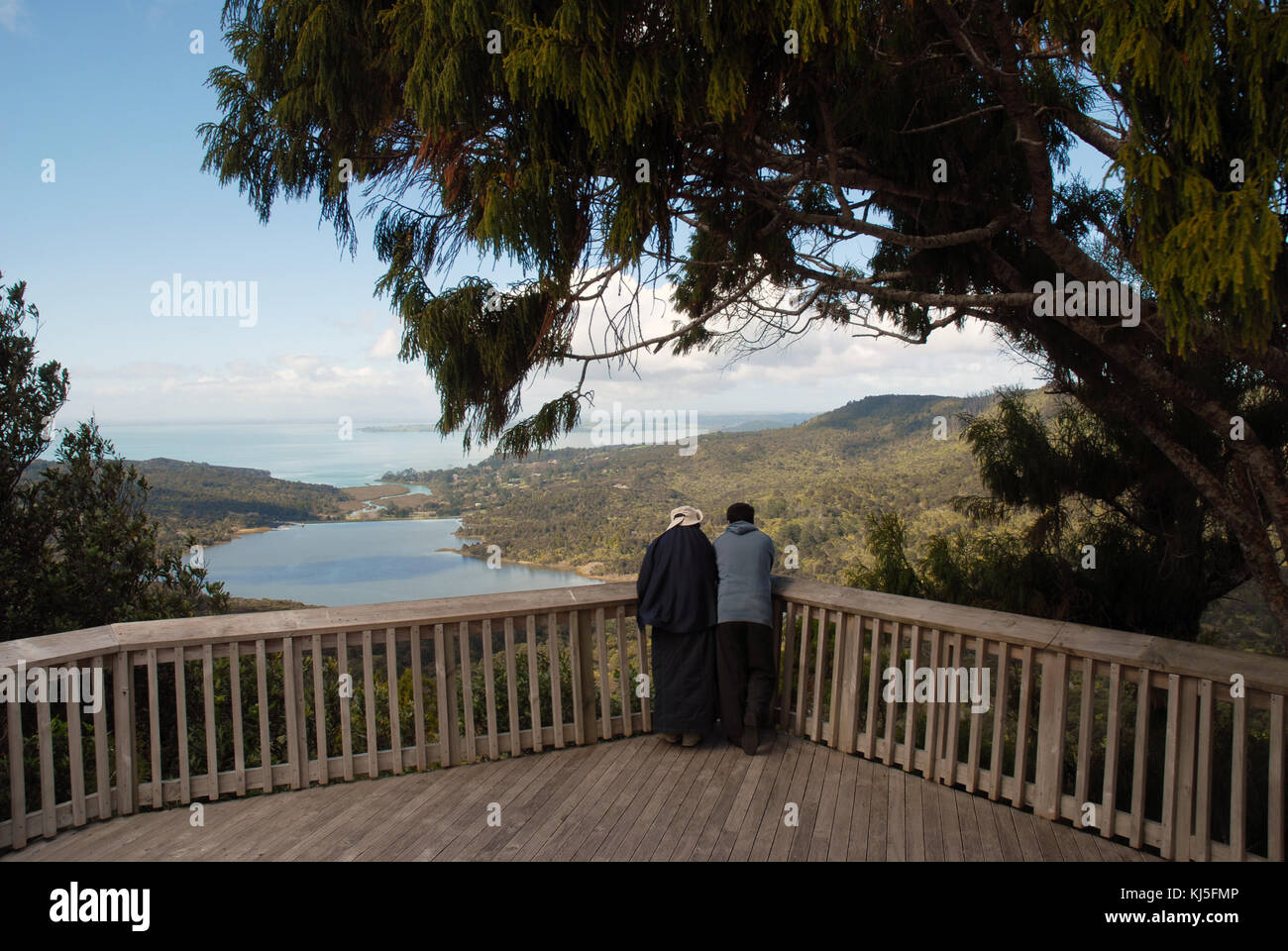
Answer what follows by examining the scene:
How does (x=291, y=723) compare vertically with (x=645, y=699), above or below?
above

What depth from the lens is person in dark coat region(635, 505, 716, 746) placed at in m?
4.09

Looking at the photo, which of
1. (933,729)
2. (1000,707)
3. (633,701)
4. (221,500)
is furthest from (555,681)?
(221,500)

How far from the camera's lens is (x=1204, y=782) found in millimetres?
2791

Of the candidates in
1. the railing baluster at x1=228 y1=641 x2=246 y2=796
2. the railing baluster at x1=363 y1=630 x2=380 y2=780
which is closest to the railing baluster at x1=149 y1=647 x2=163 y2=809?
the railing baluster at x1=228 y1=641 x2=246 y2=796

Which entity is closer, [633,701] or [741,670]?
[741,670]

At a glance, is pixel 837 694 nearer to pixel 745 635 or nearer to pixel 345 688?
pixel 745 635

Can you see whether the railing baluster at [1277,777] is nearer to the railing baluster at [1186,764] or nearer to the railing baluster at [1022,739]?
the railing baluster at [1186,764]

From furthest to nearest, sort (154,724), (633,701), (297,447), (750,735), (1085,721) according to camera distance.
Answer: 1. (297,447)
2. (633,701)
3. (750,735)
4. (154,724)
5. (1085,721)

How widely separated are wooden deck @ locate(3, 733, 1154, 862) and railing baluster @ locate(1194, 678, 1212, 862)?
22 centimetres

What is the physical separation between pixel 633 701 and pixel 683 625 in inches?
31.1

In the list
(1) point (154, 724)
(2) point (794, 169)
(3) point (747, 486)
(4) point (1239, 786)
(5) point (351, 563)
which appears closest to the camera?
(4) point (1239, 786)

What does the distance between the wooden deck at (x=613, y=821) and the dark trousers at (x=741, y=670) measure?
27cm

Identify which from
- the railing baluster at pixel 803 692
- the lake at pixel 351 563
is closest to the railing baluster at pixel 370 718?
the railing baluster at pixel 803 692
